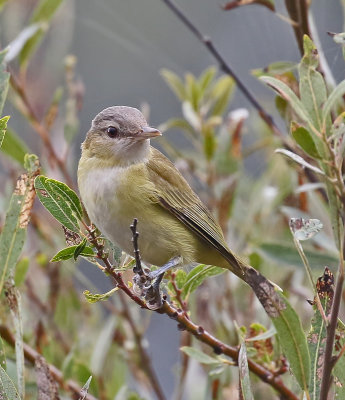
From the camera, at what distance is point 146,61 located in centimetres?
720

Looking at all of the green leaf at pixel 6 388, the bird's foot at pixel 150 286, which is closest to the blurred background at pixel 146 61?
the bird's foot at pixel 150 286

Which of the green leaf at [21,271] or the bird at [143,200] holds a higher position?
the bird at [143,200]

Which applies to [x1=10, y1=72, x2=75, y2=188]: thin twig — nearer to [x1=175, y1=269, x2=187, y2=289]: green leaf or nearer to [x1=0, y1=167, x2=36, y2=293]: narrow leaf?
[x1=175, y1=269, x2=187, y2=289]: green leaf

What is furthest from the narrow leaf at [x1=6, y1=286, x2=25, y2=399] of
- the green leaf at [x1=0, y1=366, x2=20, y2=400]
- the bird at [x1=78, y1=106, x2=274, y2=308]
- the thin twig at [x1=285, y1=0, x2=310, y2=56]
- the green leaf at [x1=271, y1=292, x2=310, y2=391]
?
the thin twig at [x1=285, y1=0, x2=310, y2=56]

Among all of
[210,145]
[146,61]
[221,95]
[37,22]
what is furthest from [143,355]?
[146,61]

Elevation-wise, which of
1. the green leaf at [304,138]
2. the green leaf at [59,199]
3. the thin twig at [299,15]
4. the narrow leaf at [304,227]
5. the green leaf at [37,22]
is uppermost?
the green leaf at [37,22]

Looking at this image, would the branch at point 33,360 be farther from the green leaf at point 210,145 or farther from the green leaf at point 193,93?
the green leaf at point 193,93

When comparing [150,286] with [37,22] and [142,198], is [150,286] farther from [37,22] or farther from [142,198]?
[37,22]

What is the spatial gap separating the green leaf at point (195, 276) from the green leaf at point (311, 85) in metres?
0.58

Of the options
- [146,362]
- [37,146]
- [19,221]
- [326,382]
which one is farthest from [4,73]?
[37,146]

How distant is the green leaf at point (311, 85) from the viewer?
157 cm

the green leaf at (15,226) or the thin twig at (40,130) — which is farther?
the thin twig at (40,130)

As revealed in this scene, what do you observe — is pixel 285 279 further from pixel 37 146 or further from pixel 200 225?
pixel 37 146

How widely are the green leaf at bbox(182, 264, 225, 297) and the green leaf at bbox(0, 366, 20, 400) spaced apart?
2.10 feet
